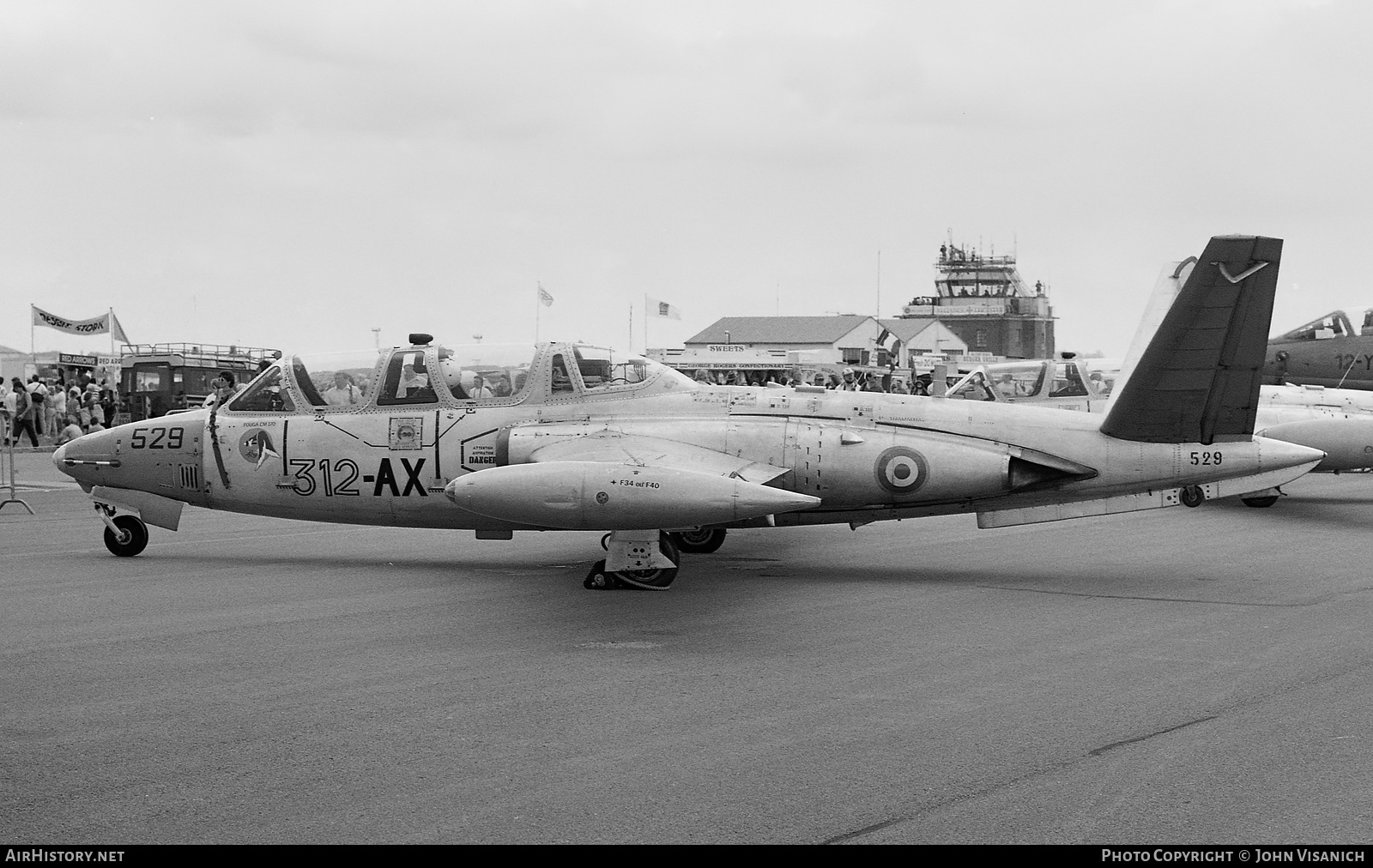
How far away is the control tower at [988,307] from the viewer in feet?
408

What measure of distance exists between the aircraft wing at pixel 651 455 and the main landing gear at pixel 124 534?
4741 millimetres

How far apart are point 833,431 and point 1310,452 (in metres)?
4.49

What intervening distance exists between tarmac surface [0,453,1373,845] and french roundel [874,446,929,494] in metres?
0.91

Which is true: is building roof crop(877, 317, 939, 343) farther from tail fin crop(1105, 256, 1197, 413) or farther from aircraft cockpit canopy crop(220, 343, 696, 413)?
aircraft cockpit canopy crop(220, 343, 696, 413)

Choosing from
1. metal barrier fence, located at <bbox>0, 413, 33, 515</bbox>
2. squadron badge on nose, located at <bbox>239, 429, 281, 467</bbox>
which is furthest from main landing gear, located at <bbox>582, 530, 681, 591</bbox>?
metal barrier fence, located at <bbox>0, 413, 33, 515</bbox>

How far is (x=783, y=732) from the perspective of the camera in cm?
684

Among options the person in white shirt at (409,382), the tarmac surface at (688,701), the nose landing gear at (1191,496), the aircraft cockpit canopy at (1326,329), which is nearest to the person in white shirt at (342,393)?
the person in white shirt at (409,382)

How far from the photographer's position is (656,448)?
1215cm

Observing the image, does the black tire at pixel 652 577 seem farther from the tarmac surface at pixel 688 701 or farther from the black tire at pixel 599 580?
the tarmac surface at pixel 688 701

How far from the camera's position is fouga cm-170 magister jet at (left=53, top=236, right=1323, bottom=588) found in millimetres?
11266

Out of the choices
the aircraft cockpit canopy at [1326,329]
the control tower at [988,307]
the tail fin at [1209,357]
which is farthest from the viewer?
the control tower at [988,307]

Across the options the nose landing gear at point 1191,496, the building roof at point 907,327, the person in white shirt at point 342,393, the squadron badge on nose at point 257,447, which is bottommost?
the nose landing gear at point 1191,496

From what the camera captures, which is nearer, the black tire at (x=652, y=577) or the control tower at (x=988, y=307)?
the black tire at (x=652, y=577)
